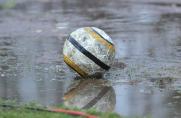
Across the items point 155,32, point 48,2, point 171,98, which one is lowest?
point 48,2

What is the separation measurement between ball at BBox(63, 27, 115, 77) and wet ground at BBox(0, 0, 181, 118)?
0.74 ft

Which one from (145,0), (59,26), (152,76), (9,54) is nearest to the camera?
(152,76)

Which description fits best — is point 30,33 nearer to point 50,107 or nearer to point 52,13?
point 52,13

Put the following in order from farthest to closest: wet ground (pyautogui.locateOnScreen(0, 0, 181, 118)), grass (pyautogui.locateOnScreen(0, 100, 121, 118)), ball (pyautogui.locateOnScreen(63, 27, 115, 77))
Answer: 1. ball (pyautogui.locateOnScreen(63, 27, 115, 77))
2. wet ground (pyautogui.locateOnScreen(0, 0, 181, 118))
3. grass (pyautogui.locateOnScreen(0, 100, 121, 118))

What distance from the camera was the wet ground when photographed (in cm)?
845

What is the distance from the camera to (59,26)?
1681cm

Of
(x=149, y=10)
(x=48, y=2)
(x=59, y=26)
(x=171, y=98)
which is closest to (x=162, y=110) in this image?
(x=171, y=98)

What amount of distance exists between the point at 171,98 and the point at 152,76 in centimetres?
141

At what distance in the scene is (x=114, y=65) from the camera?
10.6m

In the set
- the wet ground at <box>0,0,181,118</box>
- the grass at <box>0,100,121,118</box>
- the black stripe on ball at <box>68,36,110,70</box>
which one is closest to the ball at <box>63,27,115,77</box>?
A: the black stripe on ball at <box>68,36,110,70</box>

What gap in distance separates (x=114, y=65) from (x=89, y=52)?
1255 millimetres

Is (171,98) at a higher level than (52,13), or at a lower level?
higher

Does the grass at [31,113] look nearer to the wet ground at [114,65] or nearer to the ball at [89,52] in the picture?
the wet ground at [114,65]

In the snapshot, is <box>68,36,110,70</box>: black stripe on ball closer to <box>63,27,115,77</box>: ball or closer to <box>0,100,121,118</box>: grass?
<box>63,27,115,77</box>: ball
